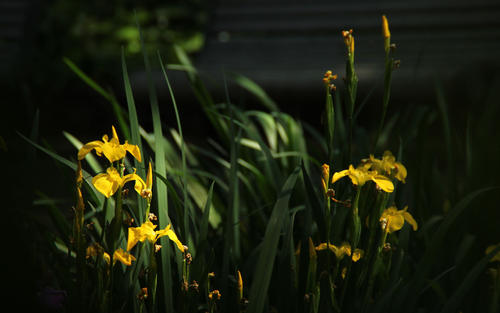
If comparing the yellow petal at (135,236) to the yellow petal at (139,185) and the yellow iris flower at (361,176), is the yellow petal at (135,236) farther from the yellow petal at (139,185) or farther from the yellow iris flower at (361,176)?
the yellow iris flower at (361,176)

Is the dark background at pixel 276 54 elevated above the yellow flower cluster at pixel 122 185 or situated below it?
above

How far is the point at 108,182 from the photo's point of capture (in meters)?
0.67

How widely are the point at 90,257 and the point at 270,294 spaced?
310 mm

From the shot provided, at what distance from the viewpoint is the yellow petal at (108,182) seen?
2.17 ft

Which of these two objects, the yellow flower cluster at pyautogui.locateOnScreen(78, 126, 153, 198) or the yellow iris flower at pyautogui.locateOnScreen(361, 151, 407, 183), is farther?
the yellow iris flower at pyautogui.locateOnScreen(361, 151, 407, 183)

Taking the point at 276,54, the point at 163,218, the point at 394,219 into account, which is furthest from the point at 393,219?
the point at 276,54

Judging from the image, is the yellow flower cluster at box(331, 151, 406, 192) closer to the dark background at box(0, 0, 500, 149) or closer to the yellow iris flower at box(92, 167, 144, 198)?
the yellow iris flower at box(92, 167, 144, 198)

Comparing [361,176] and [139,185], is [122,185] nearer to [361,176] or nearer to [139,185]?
[139,185]

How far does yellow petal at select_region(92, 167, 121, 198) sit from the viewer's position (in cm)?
66

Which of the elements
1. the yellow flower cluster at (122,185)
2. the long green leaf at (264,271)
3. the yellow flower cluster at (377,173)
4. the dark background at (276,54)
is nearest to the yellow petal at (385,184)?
the yellow flower cluster at (377,173)

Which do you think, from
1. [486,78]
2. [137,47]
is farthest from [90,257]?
[137,47]

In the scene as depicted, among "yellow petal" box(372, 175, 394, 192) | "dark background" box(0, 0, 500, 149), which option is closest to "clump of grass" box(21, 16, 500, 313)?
"yellow petal" box(372, 175, 394, 192)

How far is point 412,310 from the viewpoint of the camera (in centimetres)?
82

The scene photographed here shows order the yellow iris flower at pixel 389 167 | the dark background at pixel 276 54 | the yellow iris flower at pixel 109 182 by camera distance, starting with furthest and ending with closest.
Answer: the dark background at pixel 276 54 → the yellow iris flower at pixel 389 167 → the yellow iris flower at pixel 109 182
